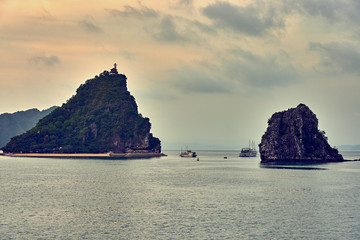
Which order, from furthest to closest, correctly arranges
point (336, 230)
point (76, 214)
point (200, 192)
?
point (200, 192)
point (76, 214)
point (336, 230)

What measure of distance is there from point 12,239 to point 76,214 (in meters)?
16.8

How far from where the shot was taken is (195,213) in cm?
6625

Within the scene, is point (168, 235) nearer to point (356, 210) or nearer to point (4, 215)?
point (4, 215)

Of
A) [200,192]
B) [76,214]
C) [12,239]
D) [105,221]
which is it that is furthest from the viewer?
[200,192]

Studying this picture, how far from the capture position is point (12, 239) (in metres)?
48.6

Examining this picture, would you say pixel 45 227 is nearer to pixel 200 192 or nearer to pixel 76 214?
pixel 76 214

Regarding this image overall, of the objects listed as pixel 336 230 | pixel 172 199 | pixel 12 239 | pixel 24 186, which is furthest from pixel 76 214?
pixel 24 186

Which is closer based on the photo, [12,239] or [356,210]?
[12,239]

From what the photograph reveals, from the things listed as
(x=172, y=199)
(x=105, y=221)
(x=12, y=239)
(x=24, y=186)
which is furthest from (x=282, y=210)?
(x=24, y=186)

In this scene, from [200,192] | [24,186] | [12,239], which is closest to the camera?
[12,239]

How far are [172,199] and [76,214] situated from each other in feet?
75.7

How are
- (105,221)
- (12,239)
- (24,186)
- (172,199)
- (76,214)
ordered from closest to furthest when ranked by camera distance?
(12,239) < (105,221) < (76,214) < (172,199) < (24,186)

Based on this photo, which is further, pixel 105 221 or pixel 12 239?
pixel 105 221

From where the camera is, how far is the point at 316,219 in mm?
62375
